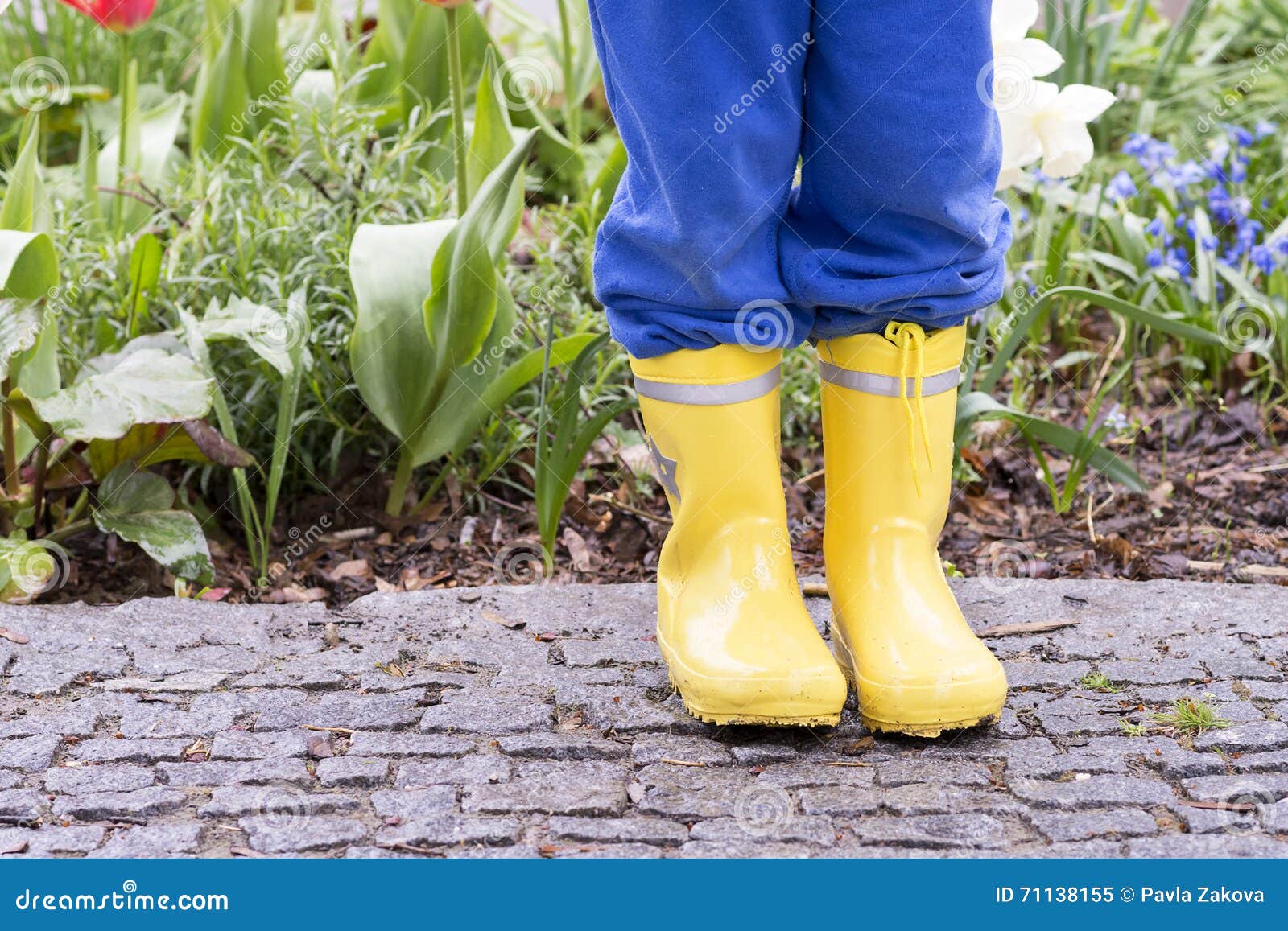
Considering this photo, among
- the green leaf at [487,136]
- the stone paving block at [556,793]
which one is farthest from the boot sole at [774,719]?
the green leaf at [487,136]

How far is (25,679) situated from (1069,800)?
3.79 ft

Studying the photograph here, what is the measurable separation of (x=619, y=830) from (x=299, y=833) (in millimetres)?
285

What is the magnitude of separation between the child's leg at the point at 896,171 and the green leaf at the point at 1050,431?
56 centimetres

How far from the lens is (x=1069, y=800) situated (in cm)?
121

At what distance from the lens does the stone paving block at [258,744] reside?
1332 millimetres

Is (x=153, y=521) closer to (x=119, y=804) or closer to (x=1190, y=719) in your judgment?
(x=119, y=804)

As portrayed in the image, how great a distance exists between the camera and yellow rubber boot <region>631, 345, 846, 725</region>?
4.34 ft

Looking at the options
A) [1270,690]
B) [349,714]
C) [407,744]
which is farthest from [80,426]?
[1270,690]

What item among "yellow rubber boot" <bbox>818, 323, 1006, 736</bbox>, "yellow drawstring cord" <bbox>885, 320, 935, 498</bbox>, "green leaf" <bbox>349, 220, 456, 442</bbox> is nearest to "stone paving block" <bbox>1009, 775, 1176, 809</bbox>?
"yellow rubber boot" <bbox>818, 323, 1006, 736</bbox>

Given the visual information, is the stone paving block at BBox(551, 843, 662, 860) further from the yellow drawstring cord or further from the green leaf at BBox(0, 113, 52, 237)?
the green leaf at BBox(0, 113, 52, 237)

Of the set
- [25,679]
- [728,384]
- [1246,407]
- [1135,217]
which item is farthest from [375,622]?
[1135,217]

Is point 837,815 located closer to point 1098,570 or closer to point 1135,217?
point 1098,570

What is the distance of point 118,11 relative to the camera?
2076mm

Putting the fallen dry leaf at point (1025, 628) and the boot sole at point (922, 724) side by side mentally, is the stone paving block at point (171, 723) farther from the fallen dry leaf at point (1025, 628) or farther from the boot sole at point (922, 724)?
the fallen dry leaf at point (1025, 628)
